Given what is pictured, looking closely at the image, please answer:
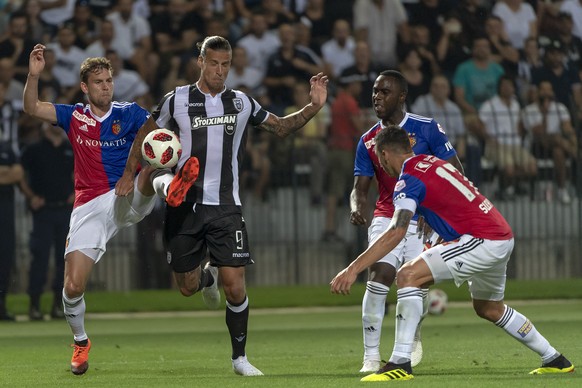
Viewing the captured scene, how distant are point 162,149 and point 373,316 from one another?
2142 millimetres

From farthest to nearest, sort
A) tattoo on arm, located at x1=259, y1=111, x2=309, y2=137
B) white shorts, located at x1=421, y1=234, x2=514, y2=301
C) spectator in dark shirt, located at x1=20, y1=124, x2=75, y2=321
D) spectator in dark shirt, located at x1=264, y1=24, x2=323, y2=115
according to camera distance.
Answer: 1. spectator in dark shirt, located at x1=264, y1=24, x2=323, y2=115
2. spectator in dark shirt, located at x1=20, y1=124, x2=75, y2=321
3. tattoo on arm, located at x1=259, y1=111, x2=309, y2=137
4. white shorts, located at x1=421, y1=234, x2=514, y2=301

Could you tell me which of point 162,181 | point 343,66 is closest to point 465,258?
point 162,181

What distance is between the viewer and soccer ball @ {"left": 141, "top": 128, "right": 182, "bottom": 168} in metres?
9.86

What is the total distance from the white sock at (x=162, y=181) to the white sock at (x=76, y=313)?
1129 millimetres

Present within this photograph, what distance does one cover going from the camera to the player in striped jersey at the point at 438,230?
Result: 871cm

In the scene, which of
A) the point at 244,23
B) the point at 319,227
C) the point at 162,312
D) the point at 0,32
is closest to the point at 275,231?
the point at 319,227

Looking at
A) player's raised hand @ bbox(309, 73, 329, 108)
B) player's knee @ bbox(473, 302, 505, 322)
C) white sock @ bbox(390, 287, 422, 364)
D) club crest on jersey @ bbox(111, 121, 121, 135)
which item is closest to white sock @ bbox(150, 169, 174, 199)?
club crest on jersey @ bbox(111, 121, 121, 135)

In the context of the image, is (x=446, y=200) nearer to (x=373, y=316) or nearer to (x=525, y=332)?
(x=525, y=332)

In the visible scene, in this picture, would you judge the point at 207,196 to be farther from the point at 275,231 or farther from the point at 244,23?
the point at 244,23

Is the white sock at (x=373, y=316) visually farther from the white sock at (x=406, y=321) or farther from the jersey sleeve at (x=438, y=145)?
Result: the jersey sleeve at (x=438, y=145)

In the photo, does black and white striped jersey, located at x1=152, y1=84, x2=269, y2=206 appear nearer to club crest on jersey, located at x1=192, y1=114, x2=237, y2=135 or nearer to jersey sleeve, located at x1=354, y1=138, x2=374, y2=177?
club crest on jersey, located at x1=192, y1=114, x2=237, y2=135

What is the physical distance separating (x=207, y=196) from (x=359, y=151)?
140cm

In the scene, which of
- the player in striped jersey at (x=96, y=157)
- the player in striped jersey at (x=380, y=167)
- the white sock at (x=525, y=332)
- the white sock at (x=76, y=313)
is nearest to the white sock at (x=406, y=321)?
the white sock at (x=525, y=332)

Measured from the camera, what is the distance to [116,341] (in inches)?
547
